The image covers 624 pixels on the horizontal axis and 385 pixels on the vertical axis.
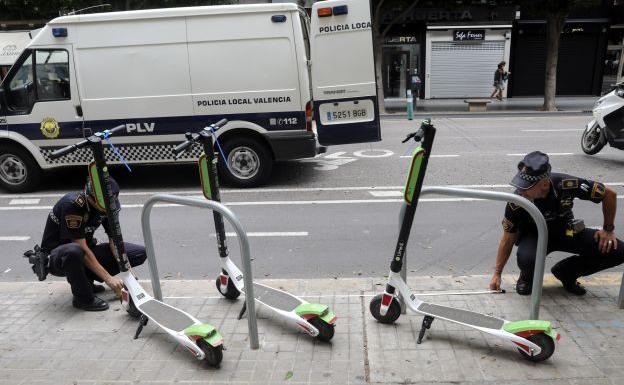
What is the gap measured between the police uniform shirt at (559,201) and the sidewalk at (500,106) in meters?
15.0

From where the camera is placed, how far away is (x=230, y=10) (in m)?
→ 7.57

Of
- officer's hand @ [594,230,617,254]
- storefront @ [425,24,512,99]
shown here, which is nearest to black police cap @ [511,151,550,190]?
officer's hand @ [594,230,617,254]

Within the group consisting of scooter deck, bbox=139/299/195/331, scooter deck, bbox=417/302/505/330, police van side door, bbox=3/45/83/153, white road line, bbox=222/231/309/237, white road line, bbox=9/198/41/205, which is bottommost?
white road line, bbox=222/231/309/237

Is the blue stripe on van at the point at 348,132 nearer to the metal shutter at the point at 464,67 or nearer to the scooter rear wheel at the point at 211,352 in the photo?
the scooter rear wheel at the point at 211,352

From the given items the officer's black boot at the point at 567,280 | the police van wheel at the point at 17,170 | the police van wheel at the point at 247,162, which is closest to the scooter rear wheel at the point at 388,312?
the officer's black boot at the point at 567,280

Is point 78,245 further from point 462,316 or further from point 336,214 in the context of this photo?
point 336,214

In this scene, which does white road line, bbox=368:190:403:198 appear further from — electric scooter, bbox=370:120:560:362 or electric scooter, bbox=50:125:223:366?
electric scooter, bbox=50:125:223:366

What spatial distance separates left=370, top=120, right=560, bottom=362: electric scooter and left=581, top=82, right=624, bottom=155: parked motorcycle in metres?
7.46

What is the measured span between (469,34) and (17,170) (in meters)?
20.1

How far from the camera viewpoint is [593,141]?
983 centimetres

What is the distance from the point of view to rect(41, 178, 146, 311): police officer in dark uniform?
3.88 m

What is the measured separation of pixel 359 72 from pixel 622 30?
21457 mm

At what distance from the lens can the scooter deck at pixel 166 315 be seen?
3.47m

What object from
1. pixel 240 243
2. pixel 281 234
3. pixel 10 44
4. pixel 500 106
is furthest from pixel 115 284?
pixel 10 44
